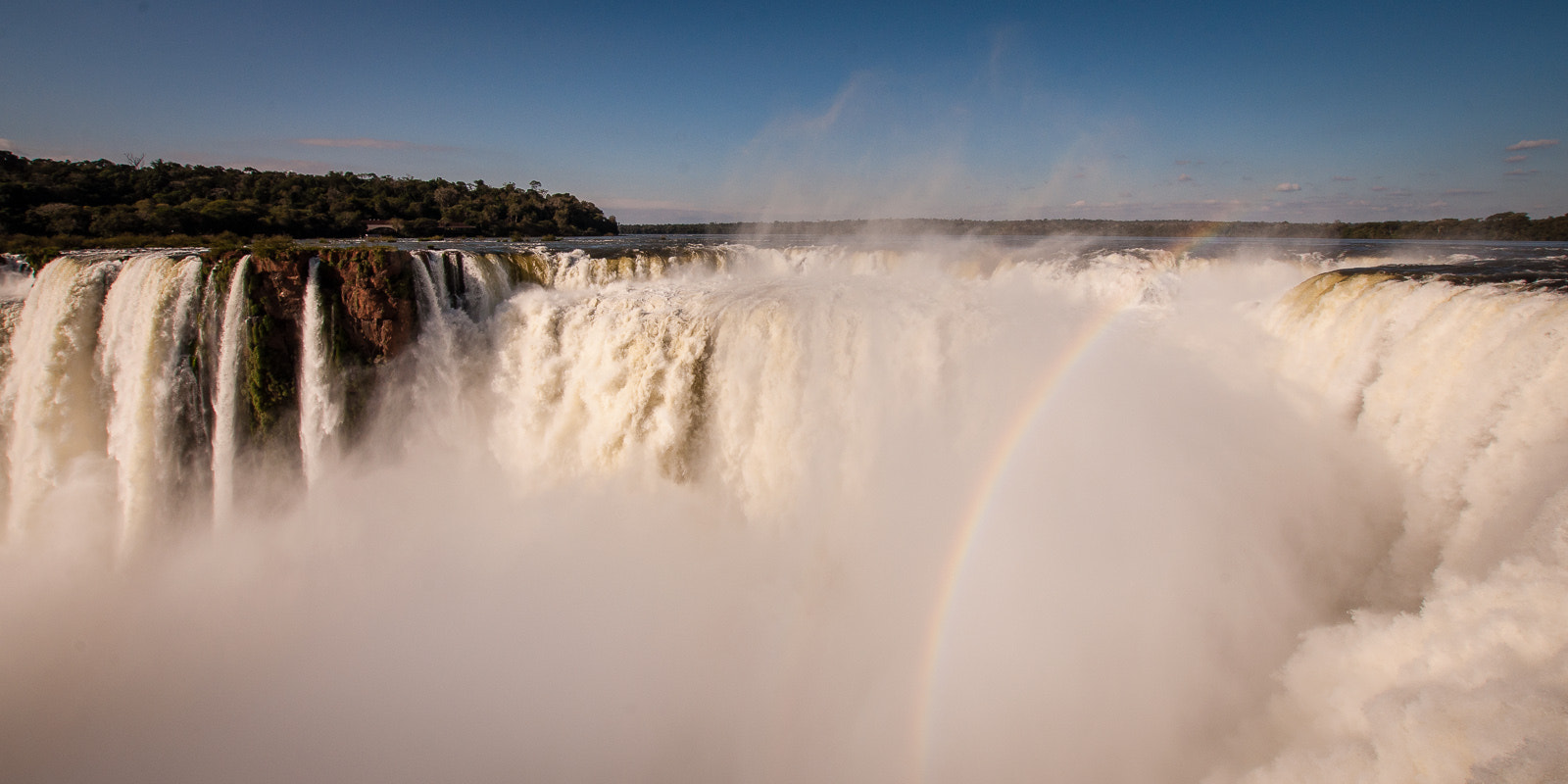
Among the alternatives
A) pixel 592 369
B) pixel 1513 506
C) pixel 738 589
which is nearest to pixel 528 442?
pixel 592 369

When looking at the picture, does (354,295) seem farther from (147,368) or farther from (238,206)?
(238,206)

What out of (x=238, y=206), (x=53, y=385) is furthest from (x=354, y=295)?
(x=238, y=206)

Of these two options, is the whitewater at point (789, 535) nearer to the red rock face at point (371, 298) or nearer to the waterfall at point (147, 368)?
the waterfall at point (147, 368)

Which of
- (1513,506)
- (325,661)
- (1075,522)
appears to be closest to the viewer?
(1513,506)

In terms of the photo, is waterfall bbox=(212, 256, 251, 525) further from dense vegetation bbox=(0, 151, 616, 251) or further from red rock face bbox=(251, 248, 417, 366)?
dense vegetation bbox=(0, 151, 616, 251)

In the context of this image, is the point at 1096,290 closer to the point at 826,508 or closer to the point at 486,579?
the point at 826,508

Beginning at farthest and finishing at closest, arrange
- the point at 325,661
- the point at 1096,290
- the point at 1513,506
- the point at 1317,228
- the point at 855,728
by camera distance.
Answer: the point at 1317,228 → the point at 1096,290 → the point at 325,661 → the point at 855,728 → the point at 1513,506

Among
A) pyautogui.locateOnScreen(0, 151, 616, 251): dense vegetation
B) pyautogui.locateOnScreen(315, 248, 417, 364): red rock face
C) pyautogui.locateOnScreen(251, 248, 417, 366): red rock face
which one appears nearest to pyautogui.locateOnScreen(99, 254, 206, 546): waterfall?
pyautogui.locateOnScreen(251, 248, 417, 366): red rock face

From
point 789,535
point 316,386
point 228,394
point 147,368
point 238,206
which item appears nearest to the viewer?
point 789,535
